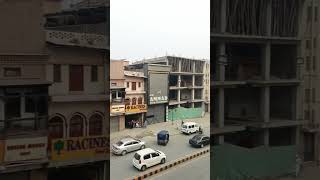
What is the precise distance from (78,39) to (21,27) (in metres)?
0.20

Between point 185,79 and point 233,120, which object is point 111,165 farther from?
point 233,120

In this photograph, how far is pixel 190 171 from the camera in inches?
55.7

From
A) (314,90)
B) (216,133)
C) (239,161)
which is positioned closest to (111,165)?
(216,133)

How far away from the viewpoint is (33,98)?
1227mm

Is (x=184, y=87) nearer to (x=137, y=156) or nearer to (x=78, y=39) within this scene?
(x=137, y=156)

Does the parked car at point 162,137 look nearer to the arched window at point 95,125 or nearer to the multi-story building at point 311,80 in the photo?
the arched window at point 95,125

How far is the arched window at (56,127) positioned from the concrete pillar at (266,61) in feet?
4.23

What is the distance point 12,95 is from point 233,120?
128 centimetres

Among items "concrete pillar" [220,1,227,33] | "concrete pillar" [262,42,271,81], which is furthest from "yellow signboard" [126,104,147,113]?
"concrete pillar" [262,42,271,81]

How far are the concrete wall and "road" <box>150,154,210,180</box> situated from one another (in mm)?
660

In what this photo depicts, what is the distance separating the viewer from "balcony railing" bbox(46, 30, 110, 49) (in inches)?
48.2

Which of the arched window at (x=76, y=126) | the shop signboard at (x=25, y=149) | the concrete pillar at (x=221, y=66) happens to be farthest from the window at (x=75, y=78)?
the concrete pillar at (x=221, y=66)

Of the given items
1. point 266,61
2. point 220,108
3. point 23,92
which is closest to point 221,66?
point 220,108

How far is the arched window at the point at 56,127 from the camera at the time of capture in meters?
1.24
